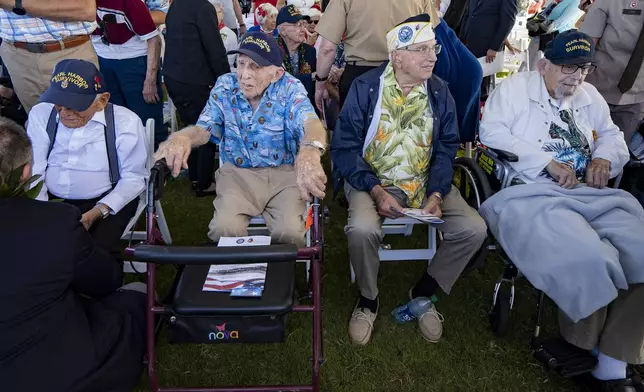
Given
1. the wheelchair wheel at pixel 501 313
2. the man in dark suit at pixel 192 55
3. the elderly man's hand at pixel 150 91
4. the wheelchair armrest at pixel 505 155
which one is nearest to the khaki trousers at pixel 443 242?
the wheelchair wheel at pixel 501 313

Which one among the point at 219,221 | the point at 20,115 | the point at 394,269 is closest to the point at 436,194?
the point at 394,269

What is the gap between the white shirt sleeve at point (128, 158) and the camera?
8.79ft

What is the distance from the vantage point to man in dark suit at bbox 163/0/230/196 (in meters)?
3.41

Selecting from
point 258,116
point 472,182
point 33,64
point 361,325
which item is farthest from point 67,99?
point 472,182

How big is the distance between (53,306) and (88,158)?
1.26 metres

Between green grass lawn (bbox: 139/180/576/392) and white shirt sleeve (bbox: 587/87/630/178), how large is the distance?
98cm

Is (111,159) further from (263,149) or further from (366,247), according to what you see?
(366,247)

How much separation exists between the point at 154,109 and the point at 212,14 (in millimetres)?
961

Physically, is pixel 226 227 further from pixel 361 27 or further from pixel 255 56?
pixel 361 27

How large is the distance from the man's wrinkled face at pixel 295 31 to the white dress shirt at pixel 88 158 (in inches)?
82.6

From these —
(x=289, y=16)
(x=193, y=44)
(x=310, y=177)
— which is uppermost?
(x=289, y=16)

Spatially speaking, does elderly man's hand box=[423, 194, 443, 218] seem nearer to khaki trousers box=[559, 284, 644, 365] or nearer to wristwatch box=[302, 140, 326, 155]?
wristwatch box=[302, 140, 326, 155]

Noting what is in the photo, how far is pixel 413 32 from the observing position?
266 cm

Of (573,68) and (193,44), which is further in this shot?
(193,44)
